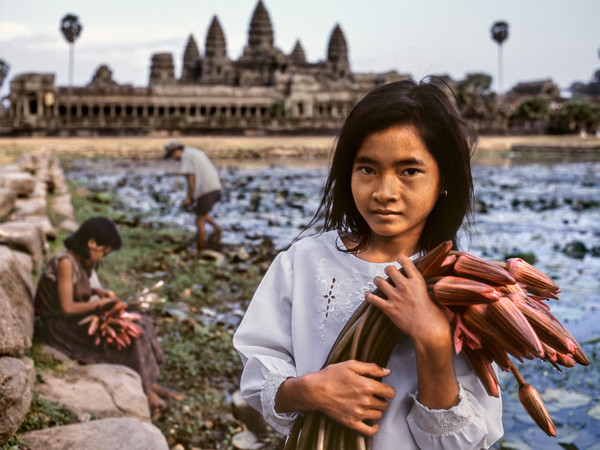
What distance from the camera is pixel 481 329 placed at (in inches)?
46.1

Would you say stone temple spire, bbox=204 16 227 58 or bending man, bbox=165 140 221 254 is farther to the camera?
stone temple spire, bbox=204 16 227 58

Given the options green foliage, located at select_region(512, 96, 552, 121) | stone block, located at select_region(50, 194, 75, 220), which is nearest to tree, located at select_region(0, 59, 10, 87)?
green foliage, located at select_region(512, 96, 552, 121)

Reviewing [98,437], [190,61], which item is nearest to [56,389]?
[98,437]

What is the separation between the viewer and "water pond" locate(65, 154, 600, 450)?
2963 millimetres

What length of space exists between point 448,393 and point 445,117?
1.91 feet

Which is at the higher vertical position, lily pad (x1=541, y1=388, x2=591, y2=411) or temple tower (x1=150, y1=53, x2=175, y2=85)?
temple tower (x1=150, y1=53, x2=175, y2=85)

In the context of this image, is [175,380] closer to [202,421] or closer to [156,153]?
[202,421]

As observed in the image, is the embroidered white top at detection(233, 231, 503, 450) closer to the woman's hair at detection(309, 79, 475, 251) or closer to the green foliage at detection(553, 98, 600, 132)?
the woman's hair at detection(309, 79, 475, 251)

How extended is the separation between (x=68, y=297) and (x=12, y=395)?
45.1 inches

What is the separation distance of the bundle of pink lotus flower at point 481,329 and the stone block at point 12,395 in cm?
126

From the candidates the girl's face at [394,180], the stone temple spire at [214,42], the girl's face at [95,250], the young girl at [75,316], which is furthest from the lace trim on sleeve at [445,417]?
the stone temple spire at [214,42]

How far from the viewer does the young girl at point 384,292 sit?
4.07ft

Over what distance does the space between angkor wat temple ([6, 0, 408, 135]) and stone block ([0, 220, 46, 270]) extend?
30257 millimetres

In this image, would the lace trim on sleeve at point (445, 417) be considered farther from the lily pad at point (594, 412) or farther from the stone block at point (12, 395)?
the lily pad at point (594, 412)
